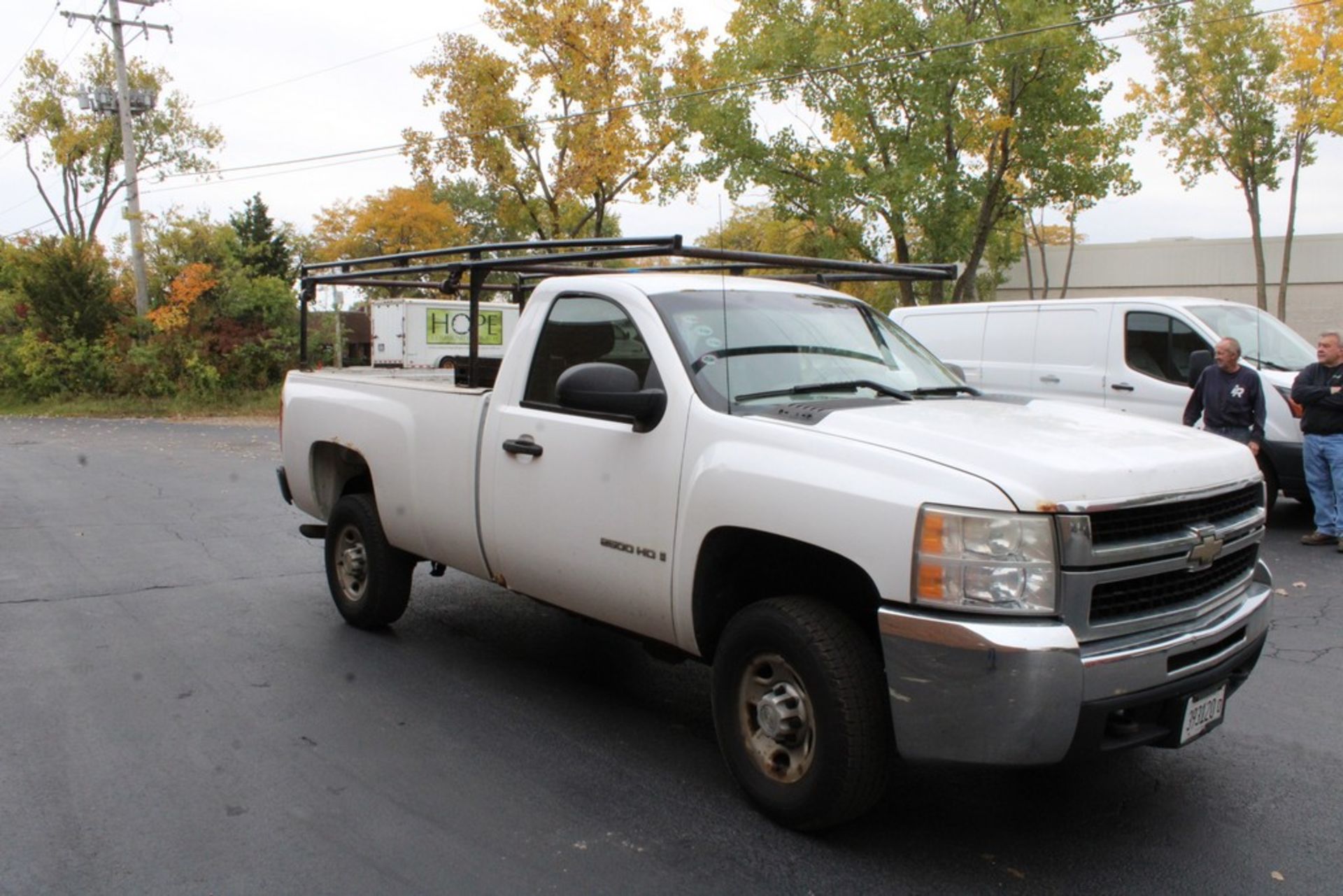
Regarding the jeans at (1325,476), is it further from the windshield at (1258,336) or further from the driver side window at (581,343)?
the driver side window at (581,343)

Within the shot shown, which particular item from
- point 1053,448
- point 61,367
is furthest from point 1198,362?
point 61,367

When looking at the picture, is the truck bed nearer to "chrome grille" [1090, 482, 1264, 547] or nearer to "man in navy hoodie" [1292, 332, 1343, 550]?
"chrome grille" [1090, 482, 1264, 547]

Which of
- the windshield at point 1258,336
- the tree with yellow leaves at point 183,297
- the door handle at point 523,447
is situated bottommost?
the door handle at point 523,447

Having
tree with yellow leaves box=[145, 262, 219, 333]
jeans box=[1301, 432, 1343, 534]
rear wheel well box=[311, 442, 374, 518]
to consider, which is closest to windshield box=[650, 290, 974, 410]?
rear wheel well box=[311, 442, 374, 518]

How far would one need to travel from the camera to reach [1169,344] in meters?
10.4

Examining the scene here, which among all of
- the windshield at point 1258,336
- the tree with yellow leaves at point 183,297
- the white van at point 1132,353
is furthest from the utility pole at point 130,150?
the windshield at point 1258,336

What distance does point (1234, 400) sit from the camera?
9.02 meters

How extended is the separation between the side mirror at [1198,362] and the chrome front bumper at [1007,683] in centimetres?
712

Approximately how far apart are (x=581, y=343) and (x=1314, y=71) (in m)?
25.7

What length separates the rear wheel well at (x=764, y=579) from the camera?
12.1ft

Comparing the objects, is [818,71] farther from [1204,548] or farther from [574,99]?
[1204,548]

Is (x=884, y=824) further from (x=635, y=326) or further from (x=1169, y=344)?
(x=1169, y=344)

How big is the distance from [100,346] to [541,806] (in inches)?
1214

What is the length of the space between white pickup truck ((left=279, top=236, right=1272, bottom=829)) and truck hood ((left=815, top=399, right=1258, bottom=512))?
0.04 feet
